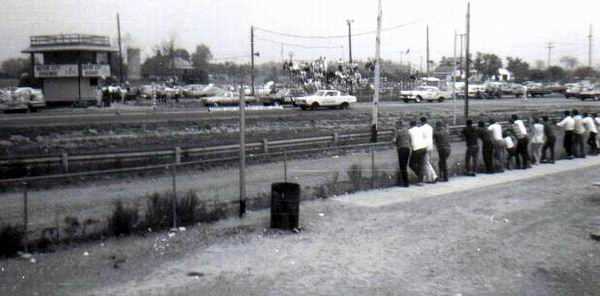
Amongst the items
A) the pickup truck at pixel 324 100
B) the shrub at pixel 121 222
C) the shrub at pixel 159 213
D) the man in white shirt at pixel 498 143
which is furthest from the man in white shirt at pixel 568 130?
the pickup truck at pixel 324 100

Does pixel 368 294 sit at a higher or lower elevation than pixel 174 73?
lower

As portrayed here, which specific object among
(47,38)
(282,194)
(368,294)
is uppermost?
(47,38)

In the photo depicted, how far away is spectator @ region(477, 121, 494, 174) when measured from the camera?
18688 millimetres

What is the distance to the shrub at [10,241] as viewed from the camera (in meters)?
9.76

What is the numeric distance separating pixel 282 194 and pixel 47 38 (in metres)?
57.1

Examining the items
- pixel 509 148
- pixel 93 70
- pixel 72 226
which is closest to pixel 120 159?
pixel 72 226

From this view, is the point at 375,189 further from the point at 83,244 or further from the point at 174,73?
the point at 174,73

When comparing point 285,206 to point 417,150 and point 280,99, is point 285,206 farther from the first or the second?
point 280,99

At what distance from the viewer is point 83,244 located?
416 inches

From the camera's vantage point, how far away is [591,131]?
81.0ft

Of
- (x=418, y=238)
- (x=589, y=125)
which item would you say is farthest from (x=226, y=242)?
(x=589, y=125)

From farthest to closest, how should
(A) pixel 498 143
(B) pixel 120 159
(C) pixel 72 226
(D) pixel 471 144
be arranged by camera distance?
(B) pixel 120 159 → (A) pixel 498 143 → (D) pixel 471 144 → (C) pixel 72 226

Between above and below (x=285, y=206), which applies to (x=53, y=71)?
above

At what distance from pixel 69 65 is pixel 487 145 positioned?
48.6 m
